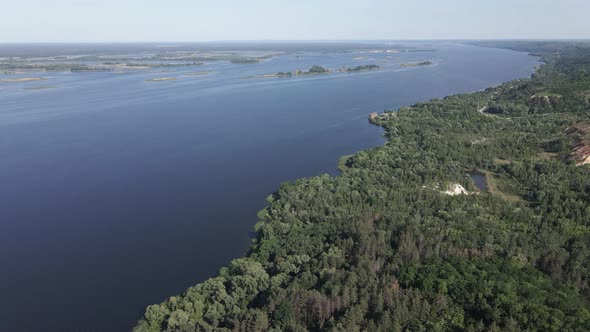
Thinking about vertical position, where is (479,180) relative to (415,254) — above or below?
below

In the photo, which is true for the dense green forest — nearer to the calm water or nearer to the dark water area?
the dark water area

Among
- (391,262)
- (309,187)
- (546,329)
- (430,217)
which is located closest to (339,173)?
(309,187)

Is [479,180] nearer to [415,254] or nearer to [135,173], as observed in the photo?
[415,254]

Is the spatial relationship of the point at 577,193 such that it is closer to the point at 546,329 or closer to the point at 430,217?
the point at 430,217

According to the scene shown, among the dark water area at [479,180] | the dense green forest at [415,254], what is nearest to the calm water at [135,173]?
the dense green forest at [415,254]

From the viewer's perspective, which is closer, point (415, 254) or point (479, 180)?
point (415, 254)

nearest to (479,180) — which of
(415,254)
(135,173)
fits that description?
(415,254)
